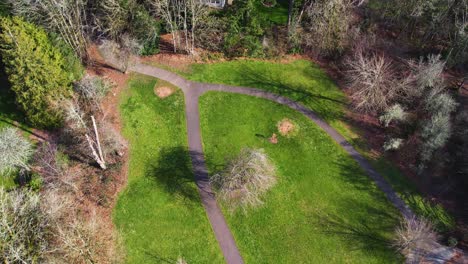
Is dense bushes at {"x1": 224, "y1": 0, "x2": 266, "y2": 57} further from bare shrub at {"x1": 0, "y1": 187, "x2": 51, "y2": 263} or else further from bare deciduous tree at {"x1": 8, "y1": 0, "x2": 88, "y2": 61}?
bare shrub at {"x1": 0, "y1": 187, "x2": 51, "y2": 263}

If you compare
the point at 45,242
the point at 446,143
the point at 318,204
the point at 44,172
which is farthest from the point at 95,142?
the point at 446,143

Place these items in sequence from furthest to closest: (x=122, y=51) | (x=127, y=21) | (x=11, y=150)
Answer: (x=127, y=21) → (x=122, y=51) → (x=11, y=150)

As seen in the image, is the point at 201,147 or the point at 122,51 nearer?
the point at 201,147

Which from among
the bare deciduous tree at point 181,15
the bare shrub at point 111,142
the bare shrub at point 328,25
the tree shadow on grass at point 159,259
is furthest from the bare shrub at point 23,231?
the bare shrub at point 328,25

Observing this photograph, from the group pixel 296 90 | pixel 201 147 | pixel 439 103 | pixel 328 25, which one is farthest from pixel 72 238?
pixel 439 103

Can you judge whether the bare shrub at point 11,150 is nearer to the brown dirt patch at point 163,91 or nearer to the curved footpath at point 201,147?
the brown dirt patch at point 163,91

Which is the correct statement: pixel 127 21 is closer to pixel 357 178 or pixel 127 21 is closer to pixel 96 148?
pixel 96 148
